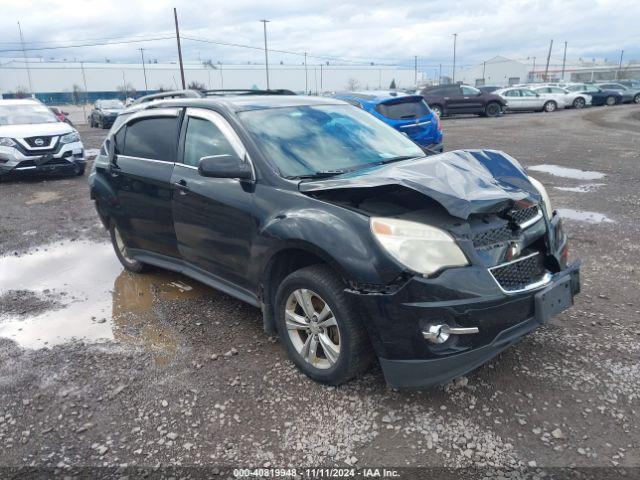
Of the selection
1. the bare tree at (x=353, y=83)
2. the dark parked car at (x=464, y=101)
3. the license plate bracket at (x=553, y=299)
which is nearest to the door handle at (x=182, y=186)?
the license plate bracket at (x=553, y=299)

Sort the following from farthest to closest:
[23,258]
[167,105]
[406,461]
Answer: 1. [23,258]
2. [167,105]
3. [406,461]

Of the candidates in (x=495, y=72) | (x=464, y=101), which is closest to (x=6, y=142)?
(x=464, y=101)

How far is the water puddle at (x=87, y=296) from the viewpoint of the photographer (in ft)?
13.8

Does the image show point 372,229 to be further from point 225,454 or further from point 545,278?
point 225,454

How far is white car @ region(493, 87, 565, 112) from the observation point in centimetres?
3019

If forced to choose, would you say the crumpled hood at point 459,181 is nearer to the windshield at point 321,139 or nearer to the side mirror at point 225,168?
the windshield at point 321,139

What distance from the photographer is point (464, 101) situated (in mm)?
27172

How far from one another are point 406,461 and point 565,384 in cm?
120

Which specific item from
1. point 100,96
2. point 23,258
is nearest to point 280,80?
point 100,96

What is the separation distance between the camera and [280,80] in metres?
91.3

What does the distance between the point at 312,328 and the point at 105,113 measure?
27192 mm

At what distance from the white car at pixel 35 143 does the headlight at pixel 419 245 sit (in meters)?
10.4

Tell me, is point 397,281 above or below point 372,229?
below

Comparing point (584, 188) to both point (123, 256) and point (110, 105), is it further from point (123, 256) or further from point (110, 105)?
point (110, 105)
